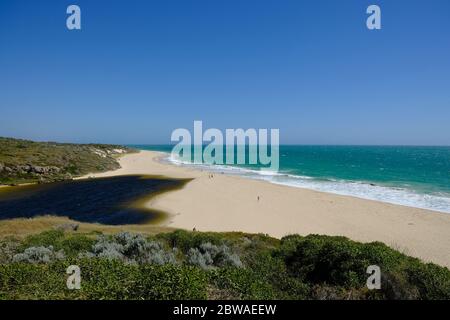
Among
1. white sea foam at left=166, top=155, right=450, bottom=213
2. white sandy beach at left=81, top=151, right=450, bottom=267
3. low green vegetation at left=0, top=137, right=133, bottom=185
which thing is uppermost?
low green vegetation at left=0, top=137, right=133, bottom=185

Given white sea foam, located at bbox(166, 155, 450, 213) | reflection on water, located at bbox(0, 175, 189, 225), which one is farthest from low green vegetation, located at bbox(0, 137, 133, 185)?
white sea foam, located at bbox(166, 155, 450, 213)

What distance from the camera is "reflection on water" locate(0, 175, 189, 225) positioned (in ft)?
103

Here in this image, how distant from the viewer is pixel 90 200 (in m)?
38.9

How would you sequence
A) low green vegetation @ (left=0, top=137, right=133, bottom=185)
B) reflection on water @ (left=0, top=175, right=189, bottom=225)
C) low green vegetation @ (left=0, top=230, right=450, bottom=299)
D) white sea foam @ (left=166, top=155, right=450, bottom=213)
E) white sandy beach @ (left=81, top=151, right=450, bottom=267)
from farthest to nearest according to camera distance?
low green vegetation @ (left=0, top=137, right=133, bottom=185) < white sea foam @ (left=166, top=155, right=450, bottom=213) < reflection on water @ (left=0, top=175, right=189, bottom=225) < white sandy beach @ (left=81, top=151, right=450, bottom=267) < low green vegetation @ (left=0, top=230, right=450, bottom=299)

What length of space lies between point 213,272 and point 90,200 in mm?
35681

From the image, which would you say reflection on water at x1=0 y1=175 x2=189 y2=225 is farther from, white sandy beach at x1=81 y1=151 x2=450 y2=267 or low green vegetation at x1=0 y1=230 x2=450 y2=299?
low green vegetation at x1=0 y1=230 x2=450 y2=299

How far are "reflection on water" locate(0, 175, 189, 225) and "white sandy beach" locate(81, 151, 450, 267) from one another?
3.45 m

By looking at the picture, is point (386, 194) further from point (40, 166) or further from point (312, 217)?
point (40, 166)

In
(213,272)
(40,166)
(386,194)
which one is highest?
(213,272)

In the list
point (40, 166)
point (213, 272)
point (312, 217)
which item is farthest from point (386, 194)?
point (40, 166)

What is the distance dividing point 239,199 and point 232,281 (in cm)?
3259

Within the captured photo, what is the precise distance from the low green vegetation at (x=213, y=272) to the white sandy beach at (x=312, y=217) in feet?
37.9

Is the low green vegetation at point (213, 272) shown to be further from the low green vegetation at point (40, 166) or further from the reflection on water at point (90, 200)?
the low green vegetation at point (40, 166)
